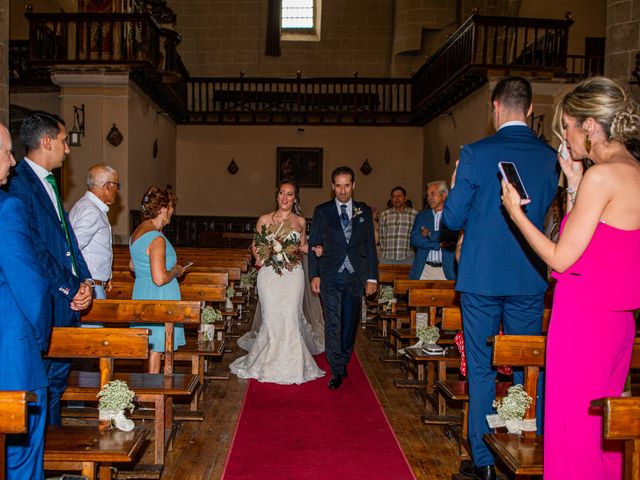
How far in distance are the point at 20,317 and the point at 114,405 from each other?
0.78 metres

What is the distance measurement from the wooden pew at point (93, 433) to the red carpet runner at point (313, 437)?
3.30 feet

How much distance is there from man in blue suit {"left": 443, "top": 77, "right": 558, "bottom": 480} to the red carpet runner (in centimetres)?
88

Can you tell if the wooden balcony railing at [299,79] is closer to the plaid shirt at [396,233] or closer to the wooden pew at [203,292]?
the plaid shirt at [396,233]

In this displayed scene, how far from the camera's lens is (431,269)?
24.0ft

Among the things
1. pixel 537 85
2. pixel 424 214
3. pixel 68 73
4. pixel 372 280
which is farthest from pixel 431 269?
pixel 68 73

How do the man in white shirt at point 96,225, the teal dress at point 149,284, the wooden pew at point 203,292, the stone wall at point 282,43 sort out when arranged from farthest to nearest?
the stone wall at point 282,43
the wooden pew at point 203,292
the teal dress at point 149,284
the man in white shirt at point 96,225

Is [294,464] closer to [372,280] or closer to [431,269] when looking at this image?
[372,280]

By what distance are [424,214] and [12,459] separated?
5.32 m

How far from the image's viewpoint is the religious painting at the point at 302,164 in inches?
755

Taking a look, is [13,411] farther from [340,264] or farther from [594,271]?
[340,264]

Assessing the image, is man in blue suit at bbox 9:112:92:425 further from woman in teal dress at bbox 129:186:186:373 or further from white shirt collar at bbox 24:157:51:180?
woman in teal dress at bbox 129:186:186:373

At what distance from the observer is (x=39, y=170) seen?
378 centimetres

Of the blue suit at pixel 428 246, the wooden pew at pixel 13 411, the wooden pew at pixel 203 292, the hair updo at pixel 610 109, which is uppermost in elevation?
the hair updo at pixel 610 109

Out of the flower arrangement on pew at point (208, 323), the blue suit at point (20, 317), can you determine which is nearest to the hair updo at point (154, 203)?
the flower arrangement on pew at point (208, 323)
